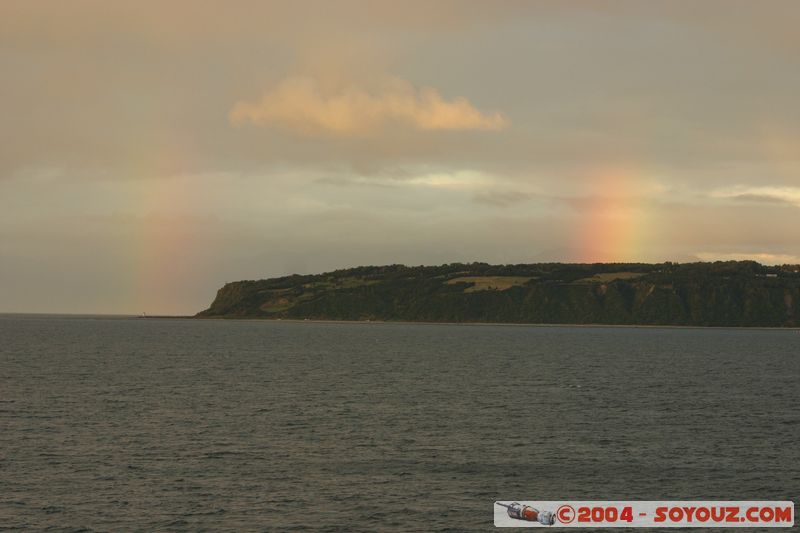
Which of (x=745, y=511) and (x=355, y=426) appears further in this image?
(x=355, y=426)

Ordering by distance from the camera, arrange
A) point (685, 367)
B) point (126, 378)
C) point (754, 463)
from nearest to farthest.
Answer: point (754, 463) < point (126, 378) < point (685, 367)

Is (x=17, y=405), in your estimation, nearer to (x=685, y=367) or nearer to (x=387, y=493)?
(x=387, y=493)

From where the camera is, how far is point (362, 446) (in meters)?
66.3

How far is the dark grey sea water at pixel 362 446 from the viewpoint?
4831 centimetres

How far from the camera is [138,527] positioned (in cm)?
4438

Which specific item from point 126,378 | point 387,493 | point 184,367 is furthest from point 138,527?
point 184,367

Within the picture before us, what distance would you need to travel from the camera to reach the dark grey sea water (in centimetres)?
4831

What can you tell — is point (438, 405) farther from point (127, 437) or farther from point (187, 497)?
point (187, 497)

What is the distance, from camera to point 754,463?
61250 millimetres

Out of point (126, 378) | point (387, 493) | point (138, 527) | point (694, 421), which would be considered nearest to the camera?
point (138, 527)

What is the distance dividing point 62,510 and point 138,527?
5482mm

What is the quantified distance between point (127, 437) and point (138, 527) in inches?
1016

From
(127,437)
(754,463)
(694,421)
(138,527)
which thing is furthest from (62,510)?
(694,421)

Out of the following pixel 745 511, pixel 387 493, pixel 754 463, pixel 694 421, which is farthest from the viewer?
pixel 694 421
